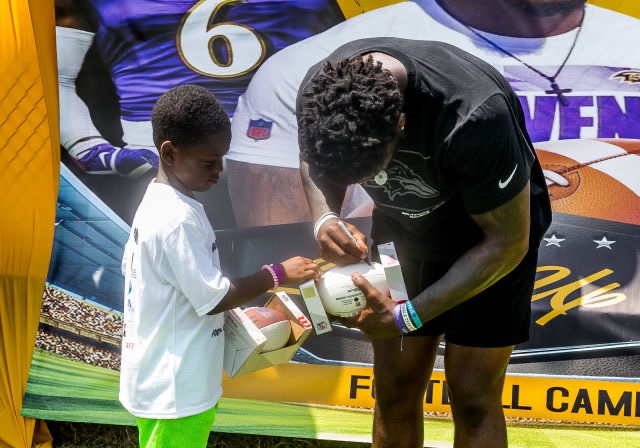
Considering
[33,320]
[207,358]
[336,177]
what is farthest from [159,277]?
[33,320]

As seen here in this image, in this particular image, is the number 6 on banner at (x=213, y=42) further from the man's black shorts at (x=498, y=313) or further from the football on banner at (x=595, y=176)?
the man's black shorts at (x=498, y=313)

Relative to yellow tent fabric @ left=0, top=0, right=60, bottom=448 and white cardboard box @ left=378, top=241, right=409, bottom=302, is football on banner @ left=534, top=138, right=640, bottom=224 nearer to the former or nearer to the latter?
white cardboard box @ left=378, top=241, right=409, bottom=302

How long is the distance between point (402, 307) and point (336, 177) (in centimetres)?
56

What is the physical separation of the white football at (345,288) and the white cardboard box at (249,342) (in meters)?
0.16

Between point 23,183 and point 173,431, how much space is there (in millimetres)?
1675

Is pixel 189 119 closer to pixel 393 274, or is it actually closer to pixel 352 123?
pixel 352 123

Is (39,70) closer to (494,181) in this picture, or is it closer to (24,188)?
(24,188)

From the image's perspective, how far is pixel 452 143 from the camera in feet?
5.98

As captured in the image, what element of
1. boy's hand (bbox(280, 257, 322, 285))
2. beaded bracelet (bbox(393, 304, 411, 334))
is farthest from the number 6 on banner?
beaded bracelet (bbox(393, 304, 411, 334))

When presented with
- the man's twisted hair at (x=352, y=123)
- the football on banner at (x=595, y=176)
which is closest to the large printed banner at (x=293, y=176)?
the football on banner at (x=595, y=176)

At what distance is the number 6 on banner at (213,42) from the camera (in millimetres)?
3352

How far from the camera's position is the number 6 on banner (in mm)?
3352

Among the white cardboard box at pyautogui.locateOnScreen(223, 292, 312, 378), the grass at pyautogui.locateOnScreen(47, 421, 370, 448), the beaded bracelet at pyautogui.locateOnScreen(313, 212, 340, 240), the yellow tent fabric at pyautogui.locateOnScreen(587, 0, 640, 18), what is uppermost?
the yellow tent fabric at pyautogui.locateOnScreen(587, 0, 640, 18)

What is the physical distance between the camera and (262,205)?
3438 millimetres
